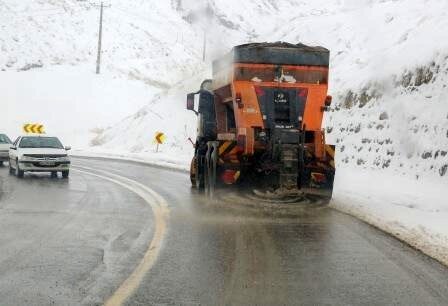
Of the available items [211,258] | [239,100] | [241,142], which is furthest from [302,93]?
[211,258]

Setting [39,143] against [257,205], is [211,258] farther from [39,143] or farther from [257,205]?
[39,143]

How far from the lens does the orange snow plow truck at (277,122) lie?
43.9ft

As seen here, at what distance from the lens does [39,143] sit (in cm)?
2141

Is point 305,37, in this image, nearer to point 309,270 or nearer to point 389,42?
point 389,42

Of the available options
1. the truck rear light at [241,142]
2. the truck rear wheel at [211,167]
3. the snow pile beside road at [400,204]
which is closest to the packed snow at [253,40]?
the snow pile beside road at [400,204]

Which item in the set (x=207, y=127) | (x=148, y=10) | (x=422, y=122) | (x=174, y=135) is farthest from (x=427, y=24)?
(x=148, y=10)

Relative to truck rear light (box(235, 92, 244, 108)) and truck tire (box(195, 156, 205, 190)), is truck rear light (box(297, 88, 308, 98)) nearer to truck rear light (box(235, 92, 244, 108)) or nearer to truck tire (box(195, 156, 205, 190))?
truck rear light (box(235, 92, 244, 108))

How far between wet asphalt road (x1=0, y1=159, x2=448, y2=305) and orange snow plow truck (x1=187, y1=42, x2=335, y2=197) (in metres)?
0.83

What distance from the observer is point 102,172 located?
22.9 metres

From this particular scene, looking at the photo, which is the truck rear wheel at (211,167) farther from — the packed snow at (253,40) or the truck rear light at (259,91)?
the packed snow at (253,40)

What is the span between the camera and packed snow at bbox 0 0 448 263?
57.1ft

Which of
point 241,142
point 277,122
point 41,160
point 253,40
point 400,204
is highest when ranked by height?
point 253,40

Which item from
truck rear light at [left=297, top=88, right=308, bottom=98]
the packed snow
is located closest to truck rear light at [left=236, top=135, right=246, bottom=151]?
truck rear light at [left=297, top=88, right=308, bottom=98]

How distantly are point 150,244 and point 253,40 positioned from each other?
134 feet
